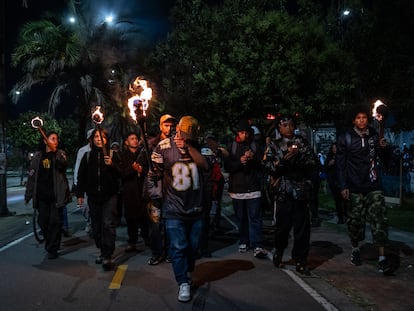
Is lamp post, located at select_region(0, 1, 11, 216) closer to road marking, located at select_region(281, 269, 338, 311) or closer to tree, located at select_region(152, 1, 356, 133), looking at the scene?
tree, located at select_region(152, 1, 356, 133)

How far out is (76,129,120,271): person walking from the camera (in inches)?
297

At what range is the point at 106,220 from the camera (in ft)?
24.8

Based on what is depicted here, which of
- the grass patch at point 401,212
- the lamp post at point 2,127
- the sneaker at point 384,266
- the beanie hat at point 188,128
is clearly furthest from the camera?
the lamp post at point 2,127

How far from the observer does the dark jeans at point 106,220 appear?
752cm

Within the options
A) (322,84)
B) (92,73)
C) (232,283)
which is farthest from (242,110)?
(232,283)

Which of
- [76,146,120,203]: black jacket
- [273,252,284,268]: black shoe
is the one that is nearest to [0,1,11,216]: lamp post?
[76,146,120,203]: black jacket

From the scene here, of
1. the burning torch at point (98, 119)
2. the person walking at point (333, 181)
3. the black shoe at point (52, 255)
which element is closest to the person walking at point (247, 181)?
the burning torch at point (98, 119)

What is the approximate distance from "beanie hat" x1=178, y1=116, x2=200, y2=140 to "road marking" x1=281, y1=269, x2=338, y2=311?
2215 millimetres

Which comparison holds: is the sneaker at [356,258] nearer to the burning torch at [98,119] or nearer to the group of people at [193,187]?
the group of people at [193,187]

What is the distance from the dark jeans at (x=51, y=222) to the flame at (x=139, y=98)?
127 inches

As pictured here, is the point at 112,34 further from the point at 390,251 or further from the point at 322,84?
the point at 390,251

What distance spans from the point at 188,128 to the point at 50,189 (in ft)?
11.5

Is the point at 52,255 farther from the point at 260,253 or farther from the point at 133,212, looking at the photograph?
the point at 260,253

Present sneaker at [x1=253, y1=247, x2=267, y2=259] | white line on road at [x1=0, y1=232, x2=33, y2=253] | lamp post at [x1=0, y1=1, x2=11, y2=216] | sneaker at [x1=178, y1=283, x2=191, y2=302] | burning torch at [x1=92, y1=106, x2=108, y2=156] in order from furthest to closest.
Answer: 1. lamp post at [x1=0, y1=1, x2=11, y2=216]
2. white line on road at [x1=0, y1=232, x2=33, y2=253]
3. sneaker at [x1=253, y1=247, x2=267, y2=259]
4. burning torch at [x1=92, y1=106, x2=108, y2=156]
5. sneaker at [x1=178, y1=283, x2=191, y2=302]
